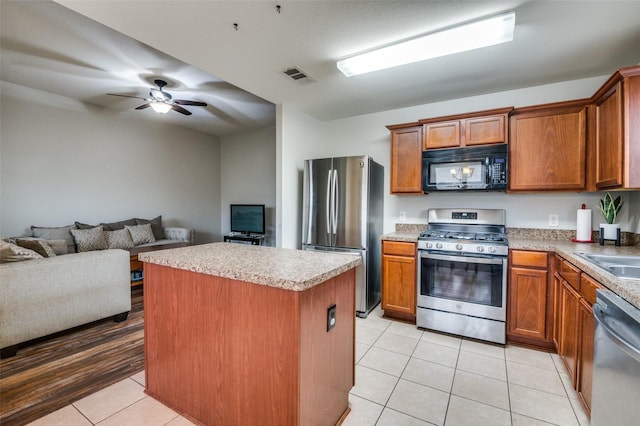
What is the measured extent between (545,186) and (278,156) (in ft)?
9.13

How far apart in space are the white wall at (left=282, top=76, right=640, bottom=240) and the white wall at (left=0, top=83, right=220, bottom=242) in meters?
3.19

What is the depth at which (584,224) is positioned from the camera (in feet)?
8.29

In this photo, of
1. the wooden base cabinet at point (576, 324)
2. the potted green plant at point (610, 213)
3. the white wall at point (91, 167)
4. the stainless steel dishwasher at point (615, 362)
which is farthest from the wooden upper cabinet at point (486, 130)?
the white wall at point (91, 167)

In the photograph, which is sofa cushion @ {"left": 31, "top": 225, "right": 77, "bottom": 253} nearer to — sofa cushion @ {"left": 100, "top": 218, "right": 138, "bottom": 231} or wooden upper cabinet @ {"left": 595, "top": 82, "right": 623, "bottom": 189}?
sofa cushion @ {"left": 100, "top": 218, "right": 138, "bottom": 231}

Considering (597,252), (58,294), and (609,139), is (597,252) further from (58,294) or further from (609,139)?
(58,294)

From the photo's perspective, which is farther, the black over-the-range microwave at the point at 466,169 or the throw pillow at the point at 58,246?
the throw pillow at the point at 58,246

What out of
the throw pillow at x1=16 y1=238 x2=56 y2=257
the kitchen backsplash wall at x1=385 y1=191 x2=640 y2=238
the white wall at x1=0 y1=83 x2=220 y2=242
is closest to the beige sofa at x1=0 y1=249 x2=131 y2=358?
the throw pillow at x1=16 y1=238 x2=56 y2=257

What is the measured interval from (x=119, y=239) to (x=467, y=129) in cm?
505

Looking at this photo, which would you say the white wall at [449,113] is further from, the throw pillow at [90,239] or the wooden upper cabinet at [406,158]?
the throw pillow at [90,239]

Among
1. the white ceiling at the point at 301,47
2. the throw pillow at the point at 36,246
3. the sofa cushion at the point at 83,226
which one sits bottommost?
the throw pillow at the point at 36,246

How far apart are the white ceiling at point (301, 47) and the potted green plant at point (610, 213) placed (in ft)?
3.87

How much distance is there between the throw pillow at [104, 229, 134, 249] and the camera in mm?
4324

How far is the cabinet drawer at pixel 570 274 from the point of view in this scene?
5.88ft

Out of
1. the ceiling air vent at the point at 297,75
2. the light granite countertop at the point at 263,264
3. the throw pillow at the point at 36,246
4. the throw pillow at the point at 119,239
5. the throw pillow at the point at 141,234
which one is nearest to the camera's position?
the light granite countertop at the point at 263,264
